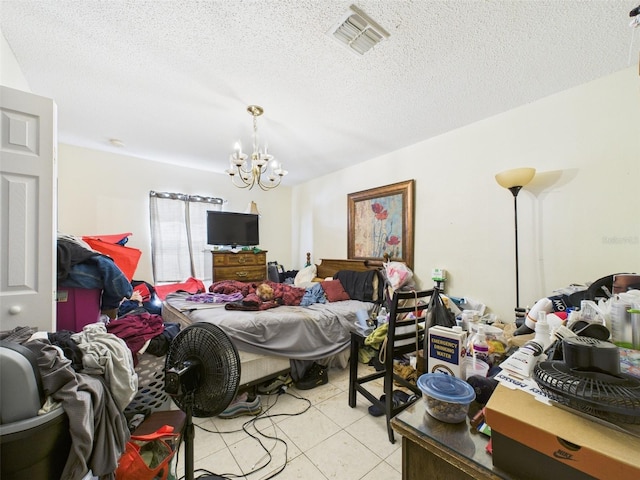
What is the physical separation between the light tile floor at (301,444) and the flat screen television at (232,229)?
273cm

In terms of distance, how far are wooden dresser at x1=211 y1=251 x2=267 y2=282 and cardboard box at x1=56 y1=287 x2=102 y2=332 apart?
2302 millimetres

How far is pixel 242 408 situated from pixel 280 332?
61 cm

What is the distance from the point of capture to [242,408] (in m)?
1.88

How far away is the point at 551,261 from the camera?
6.69ft

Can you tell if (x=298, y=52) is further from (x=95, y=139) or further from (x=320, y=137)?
(x=95, y=139)

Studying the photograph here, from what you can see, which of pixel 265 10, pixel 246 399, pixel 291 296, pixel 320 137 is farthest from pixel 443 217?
pixel 246 399

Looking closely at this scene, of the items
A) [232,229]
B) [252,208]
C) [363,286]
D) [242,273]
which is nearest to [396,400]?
[363,286]

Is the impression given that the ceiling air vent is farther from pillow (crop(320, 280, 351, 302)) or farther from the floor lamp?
pillow (crop(320, 280, 351, 302))

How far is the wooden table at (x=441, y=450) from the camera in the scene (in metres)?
0.53

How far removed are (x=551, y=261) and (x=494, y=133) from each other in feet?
4.17

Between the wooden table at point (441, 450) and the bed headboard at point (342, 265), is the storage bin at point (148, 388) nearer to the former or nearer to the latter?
the wooden table at point (441, 450)

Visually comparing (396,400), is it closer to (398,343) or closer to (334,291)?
(398,343)

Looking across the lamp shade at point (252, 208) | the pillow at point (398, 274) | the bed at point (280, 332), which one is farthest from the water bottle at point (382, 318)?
the lamp shade at point (252, 208)

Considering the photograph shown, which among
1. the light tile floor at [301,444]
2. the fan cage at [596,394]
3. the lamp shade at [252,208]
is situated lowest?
the light tile floor at [301,444]
